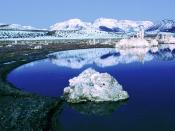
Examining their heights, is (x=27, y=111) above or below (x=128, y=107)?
above

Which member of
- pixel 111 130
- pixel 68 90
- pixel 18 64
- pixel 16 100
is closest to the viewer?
pixel 111 130

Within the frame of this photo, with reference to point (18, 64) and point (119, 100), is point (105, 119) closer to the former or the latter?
point (119, 100)

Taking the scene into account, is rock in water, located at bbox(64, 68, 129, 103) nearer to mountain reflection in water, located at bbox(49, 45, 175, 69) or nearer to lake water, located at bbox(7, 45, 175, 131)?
lake water, located at bbox(7, 45, 175, 131)

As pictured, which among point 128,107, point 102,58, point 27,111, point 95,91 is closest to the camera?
point 27,111

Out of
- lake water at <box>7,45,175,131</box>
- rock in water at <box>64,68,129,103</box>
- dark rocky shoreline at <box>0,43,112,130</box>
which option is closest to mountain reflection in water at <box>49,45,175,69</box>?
lake water at <box>7,45,175,131</box>

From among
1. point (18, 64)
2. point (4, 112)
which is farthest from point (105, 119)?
point (18, 64)

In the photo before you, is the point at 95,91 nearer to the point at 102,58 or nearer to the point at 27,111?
the point at 27,111

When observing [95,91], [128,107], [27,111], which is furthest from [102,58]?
[27,111]

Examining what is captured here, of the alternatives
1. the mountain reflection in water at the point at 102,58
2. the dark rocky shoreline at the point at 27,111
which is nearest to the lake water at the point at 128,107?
the dark rocky shoreline at the point at 27,111
